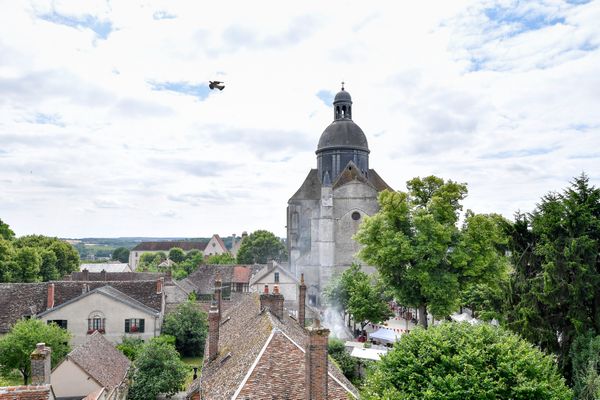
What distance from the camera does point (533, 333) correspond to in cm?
1662

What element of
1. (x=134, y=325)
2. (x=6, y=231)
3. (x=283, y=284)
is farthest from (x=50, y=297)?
(x=6, y=231)

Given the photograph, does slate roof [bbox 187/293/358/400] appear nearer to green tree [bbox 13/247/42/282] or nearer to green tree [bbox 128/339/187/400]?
green tree [bbox 128/339/187/400]

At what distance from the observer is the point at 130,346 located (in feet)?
104

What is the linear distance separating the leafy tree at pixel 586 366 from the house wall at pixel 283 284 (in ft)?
115

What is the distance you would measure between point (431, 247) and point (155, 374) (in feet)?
56.5

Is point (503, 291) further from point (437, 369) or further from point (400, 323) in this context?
point (400, 323)

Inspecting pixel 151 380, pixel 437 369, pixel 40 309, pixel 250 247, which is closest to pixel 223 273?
pixel 250 247

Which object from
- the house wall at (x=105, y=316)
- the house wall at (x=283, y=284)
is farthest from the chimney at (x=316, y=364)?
the house wall at (x=283, y=284)

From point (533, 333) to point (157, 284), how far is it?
31.4 metres

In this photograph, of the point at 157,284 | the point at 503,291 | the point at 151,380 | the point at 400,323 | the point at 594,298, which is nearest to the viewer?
the point at 594,298

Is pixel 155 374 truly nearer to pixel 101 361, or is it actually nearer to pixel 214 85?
pixel 101 361

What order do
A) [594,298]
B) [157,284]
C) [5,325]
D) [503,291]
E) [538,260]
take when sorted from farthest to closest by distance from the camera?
[157,284] < [5,325] < [503,291] < [538,260] < [594,298]

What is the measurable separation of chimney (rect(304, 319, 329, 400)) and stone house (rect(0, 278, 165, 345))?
2696 centimetres

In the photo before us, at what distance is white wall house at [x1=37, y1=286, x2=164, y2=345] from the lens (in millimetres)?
34344
